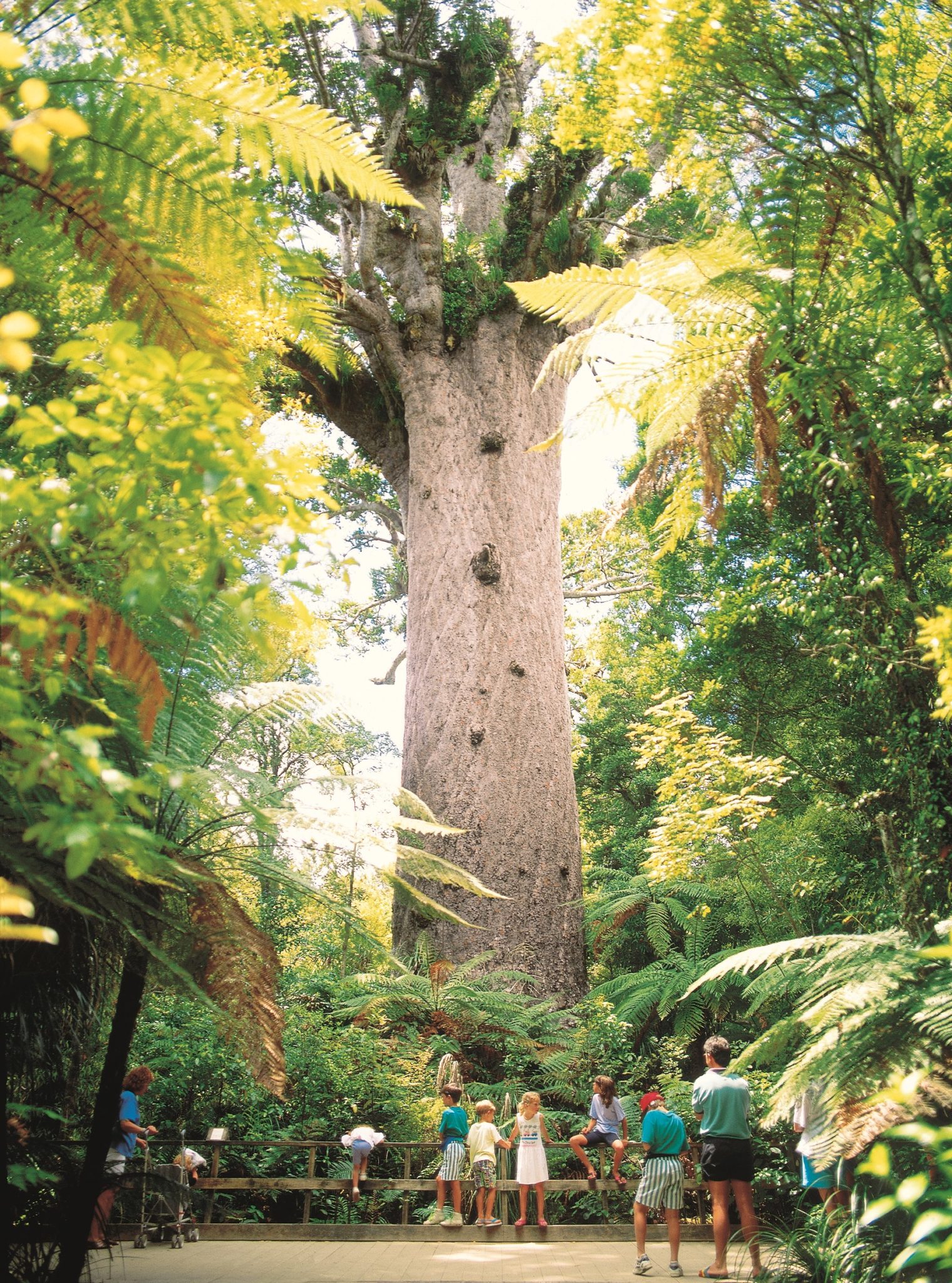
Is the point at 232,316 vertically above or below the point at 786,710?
above

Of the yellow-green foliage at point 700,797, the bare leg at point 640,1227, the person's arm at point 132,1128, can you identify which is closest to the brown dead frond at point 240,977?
the person's arm at point 132,1128

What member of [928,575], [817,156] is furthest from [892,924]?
[817,156]

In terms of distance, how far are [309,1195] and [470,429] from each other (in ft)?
25.6

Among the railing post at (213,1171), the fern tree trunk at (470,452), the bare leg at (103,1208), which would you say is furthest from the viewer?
the fern tree trunk at (470,452)

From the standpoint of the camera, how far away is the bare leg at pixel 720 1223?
561 centimetres

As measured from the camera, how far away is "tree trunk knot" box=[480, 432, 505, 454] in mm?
11781

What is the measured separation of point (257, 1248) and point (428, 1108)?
5.28 feet

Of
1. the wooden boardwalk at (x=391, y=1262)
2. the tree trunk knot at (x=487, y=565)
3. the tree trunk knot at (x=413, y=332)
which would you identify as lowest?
the wooden boardwalk at (x=391, y=1262)

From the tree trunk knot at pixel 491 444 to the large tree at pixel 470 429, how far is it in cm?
2

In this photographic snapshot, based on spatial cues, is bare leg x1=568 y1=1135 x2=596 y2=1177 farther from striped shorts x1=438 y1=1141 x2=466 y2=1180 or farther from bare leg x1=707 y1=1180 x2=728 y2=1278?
bare leg x1=707 y1=1180 x2=728 y2=1278

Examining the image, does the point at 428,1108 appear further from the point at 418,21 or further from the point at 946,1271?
the point at 418,21

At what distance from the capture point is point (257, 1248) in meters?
6.64

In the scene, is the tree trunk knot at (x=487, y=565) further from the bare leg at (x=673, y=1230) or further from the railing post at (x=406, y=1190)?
the bare leg at (x=673, y=1230)

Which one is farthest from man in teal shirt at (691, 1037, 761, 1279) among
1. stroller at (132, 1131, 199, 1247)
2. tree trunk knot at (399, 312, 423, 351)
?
tree trunk knot at (399, 312, 423, 351)
